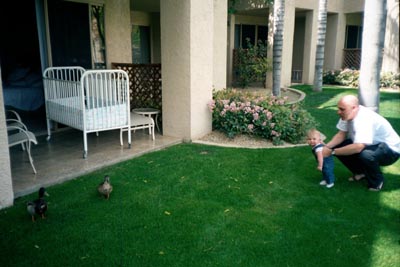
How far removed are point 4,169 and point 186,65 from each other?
346 cm

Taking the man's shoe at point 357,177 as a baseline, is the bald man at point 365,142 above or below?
Answer: above

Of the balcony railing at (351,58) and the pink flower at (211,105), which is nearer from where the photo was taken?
the pink flower at (211,105)

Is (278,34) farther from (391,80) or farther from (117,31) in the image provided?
(391,80)

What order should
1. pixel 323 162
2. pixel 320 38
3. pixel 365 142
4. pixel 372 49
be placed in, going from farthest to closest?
pixel 320 38 < pixel 372 49 < pixel 323 162 < pixel 365 142

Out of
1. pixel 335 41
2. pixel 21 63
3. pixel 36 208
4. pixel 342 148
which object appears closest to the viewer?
pixel 36 208

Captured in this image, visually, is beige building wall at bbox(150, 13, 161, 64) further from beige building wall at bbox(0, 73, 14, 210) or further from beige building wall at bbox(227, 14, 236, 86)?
beige building wall at bbox(0, 73, 14, 210)

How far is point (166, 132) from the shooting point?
21.9 ft

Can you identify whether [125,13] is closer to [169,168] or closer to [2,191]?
[169,168]

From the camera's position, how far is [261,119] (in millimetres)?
6363

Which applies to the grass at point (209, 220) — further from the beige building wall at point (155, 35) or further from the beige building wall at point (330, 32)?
the beige building wall at point (330, 32)

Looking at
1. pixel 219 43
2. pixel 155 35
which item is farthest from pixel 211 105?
pixel 155 35

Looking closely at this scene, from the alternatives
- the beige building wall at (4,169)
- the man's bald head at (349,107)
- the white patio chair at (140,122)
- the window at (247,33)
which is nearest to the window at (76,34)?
the white patio chair at (140,122)

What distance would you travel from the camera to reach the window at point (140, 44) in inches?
500

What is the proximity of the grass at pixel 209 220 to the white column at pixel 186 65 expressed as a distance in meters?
1.48
